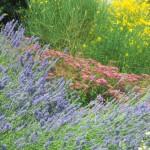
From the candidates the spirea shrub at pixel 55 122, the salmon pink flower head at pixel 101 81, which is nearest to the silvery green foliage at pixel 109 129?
the spirea shrub at pixel 55 122

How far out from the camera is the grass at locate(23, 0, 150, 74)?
24.7ft

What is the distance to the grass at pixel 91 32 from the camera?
7523mm

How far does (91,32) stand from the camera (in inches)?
320

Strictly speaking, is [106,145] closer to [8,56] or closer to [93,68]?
[8,56]

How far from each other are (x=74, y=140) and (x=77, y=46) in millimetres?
4313

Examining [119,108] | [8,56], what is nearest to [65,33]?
[8,56]

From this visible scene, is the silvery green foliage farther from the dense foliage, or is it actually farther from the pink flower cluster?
the dense foliage

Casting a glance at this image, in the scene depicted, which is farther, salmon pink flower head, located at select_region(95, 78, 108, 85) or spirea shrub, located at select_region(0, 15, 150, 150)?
salmon pink flower head, located at select_region(95, 78, 108, 85)

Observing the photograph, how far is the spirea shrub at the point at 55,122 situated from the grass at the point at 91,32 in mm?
3037

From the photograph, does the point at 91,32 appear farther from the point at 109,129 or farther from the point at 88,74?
the point at 109,129

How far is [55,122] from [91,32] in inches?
186

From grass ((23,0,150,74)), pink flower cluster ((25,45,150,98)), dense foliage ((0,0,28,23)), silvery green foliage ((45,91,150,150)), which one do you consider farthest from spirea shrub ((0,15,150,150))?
dense foliage ((0,0,28,23))

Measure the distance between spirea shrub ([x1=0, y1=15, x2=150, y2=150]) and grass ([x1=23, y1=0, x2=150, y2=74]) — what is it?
9.96 ft

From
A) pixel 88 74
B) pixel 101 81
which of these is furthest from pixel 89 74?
pixel 101 81
